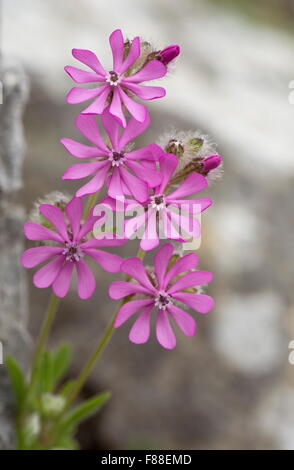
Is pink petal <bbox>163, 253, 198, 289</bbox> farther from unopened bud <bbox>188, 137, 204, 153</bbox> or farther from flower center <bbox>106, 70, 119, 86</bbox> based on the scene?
flower center <bbox>106, 70, 119, 86</bbox>

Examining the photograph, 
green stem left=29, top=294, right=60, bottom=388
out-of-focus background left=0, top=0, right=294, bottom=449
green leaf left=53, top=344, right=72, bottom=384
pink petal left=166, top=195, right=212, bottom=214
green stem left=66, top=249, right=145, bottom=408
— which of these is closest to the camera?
pink petal left=166, top=195, right=212, bottom=214

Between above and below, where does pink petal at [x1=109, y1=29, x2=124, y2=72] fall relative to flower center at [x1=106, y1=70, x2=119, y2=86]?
above

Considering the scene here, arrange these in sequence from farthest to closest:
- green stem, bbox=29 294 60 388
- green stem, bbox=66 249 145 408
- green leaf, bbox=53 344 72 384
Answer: green leaf, bbox=53 344 72 384
green stem, bbox=29 294 60 388
green stem, bbox=66 249 145 408

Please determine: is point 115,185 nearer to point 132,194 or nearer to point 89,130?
point 132,194

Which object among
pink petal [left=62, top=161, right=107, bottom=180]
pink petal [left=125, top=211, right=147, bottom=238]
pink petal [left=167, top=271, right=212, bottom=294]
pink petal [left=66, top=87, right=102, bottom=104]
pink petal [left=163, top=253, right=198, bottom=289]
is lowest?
pink petal [left=167, top=271, right=212, bottom=294]

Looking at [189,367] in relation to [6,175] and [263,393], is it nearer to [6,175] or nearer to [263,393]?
[263,393]

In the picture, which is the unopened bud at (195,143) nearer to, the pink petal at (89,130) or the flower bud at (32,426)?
the pink petal at (89,130)

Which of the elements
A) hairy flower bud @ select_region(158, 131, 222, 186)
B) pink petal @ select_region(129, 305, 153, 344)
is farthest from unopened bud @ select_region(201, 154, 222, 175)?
pink petal @ select_region(129, 305, 153, 344)

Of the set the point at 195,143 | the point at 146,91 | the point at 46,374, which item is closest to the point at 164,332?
the point at 195,143
